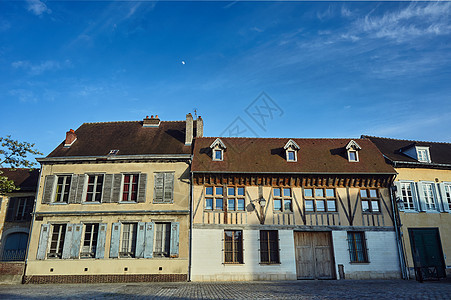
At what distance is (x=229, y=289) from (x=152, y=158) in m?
8.46

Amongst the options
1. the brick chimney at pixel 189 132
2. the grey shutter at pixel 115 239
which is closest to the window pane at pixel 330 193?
the brick chimney at pixel 189 132

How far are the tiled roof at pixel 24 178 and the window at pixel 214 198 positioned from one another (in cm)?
1174

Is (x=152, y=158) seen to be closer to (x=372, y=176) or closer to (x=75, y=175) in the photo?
(x=75, y=175)

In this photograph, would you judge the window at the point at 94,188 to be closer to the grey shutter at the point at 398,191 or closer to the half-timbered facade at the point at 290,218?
the half-timbered facade at the point at 290,218

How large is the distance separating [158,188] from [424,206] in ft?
50.5

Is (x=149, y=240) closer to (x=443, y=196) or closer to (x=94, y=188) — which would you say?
(x=94, y=188)

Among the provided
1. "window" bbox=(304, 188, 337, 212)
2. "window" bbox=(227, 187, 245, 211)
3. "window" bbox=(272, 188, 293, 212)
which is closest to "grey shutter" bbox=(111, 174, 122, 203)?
"window" bbox=(227, 187, 245, 211)

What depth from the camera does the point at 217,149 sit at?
18.5m

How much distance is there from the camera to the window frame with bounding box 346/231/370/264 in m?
16.8

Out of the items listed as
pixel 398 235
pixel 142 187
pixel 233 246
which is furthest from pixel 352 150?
pixel 142 187

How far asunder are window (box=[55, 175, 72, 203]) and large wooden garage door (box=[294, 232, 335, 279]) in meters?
13.3

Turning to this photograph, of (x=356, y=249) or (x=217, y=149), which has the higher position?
(x=217, y=149)

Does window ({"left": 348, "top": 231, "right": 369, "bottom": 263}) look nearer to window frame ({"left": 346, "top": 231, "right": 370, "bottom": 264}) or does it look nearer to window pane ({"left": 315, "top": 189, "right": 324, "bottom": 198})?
window frame ({"left": 346, "top": 231, "right": 370, "bottom": 264})

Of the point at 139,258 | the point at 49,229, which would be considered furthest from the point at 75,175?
the point at 139,258
